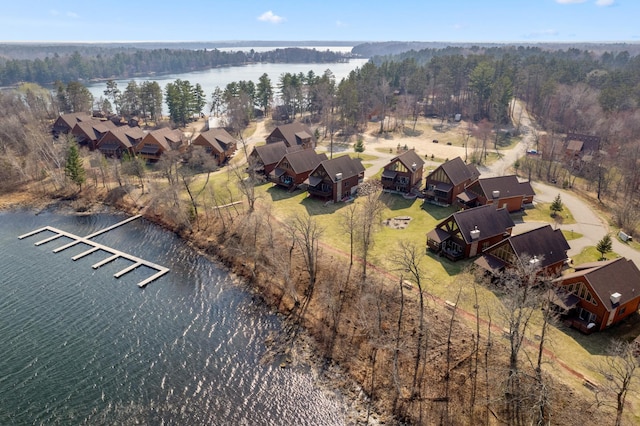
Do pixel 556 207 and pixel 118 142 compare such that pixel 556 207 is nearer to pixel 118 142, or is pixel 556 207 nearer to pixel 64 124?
pixel 118 142

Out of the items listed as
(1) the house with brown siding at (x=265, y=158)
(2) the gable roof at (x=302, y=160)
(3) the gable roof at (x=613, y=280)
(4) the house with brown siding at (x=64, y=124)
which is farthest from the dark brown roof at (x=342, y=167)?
(4) the house with brown siding at (x=64, y=124)

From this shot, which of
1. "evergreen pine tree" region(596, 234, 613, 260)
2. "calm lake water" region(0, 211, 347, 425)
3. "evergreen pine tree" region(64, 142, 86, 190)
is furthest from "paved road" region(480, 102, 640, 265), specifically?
"evergreen pine tree" region(64, 142, 86, 190)

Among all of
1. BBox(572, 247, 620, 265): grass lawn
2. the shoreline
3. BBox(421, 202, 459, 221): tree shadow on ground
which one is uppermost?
BBox(421, 202, 459, 221): tree shadow on ground

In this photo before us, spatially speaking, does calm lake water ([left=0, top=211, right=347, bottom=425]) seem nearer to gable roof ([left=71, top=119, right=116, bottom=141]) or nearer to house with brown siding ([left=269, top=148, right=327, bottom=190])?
house with brown siding ([left=269, top=148, right=327, bottom=190])

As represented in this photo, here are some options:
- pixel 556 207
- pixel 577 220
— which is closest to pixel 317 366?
pixel 577 220

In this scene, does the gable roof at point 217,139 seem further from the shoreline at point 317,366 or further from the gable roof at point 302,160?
the shoreline at point 317,366

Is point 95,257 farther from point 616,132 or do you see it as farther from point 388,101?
point 616,132

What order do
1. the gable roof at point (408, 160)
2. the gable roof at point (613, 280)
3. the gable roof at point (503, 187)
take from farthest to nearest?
the gable roof at point (408, 160) < the gable roof at point (503, 187) < the gable roof at point (613, 280)
